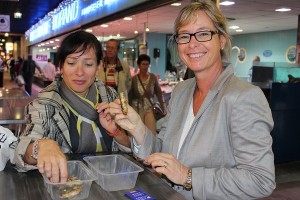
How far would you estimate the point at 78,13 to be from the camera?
Answer: 29.0ft

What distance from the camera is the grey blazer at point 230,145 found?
1.28 meters

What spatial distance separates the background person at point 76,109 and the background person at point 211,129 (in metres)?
0.32

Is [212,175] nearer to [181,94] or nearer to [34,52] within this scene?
[181,94]

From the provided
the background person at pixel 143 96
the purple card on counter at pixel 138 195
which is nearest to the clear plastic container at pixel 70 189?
the purple card on counter at pixel 138 195

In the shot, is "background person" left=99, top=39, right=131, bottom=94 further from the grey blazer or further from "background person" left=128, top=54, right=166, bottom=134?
the grey blazer

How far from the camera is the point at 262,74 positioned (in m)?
6.62

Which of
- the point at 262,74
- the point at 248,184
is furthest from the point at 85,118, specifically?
the point at 262,74

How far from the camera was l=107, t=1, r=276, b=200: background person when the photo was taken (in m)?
1.29

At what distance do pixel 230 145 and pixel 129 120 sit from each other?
0.48m

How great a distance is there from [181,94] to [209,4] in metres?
0.50

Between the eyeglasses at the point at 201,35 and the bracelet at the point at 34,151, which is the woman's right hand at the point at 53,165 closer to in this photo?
the bracelet at the point at 34,151

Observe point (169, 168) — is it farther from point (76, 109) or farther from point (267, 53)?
point (267, 53)

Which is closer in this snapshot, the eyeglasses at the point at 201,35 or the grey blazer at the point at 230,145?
the grey blazer at the point at 230,145

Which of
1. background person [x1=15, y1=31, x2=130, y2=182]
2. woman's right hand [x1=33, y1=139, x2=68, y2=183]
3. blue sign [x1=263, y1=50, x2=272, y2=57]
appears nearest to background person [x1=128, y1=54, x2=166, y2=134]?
background person [x1=15, y1=31, x2=130, y2=182]
